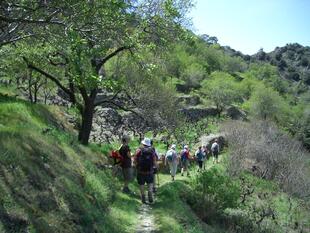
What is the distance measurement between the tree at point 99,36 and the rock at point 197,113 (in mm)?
41575

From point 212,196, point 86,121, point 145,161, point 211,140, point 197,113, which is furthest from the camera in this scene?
point 197,113

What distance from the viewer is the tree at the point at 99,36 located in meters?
10.1

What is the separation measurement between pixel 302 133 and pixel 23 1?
59004 millimetres

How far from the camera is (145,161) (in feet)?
46.5

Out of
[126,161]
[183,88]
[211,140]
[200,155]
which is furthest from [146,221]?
[183,88]

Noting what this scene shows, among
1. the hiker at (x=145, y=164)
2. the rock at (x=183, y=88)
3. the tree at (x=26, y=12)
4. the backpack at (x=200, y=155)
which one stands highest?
the rock at (x=183, y=88)

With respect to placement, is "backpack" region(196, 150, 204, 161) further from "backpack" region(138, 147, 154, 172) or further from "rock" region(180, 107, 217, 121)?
"rock" region(180, 107, 217, 121)

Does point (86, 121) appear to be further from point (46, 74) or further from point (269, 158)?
point (269, 158)

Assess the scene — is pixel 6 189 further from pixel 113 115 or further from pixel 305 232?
pixel 113 115

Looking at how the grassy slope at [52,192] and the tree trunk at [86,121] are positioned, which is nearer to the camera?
the grassy slope at [52,192]

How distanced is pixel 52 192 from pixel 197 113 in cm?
5732

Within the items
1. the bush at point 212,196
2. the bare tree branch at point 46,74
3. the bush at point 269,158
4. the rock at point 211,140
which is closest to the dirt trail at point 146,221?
the bush at point 212,196

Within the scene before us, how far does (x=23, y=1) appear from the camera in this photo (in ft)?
30.3

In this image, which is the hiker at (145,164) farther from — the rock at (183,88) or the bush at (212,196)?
the rock at (183,88)
